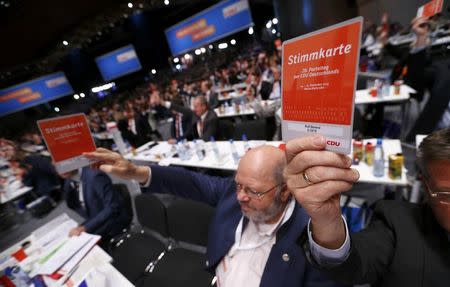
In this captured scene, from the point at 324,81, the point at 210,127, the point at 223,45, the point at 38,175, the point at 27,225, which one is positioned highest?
the point at 223,45

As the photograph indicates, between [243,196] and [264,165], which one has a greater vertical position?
[264,165]

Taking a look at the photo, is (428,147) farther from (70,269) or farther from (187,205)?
(70,269)

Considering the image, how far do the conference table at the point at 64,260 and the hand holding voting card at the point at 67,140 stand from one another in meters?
0.79

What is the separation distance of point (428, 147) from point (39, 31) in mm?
8599

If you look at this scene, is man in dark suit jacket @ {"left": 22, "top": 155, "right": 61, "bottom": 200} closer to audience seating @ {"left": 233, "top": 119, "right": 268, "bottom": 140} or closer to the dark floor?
the dark floor

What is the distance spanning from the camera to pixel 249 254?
1418 mm

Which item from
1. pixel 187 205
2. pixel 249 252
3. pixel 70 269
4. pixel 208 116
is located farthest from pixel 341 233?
pixel 208 116

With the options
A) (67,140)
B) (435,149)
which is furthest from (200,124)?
(435,149)

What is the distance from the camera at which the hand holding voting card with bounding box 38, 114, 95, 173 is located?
1.34m

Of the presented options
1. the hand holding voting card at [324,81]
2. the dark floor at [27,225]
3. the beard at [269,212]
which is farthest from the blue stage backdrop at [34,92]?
the hand holding voting card at [324,81]

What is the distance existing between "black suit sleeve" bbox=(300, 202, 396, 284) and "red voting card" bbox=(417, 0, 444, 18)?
191cm

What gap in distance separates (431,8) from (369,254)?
7.70 ft

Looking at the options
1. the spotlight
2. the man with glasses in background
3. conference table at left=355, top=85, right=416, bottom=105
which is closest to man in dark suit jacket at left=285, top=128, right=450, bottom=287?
the man with glasses in background

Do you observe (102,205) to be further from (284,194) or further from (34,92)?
(34,92)
